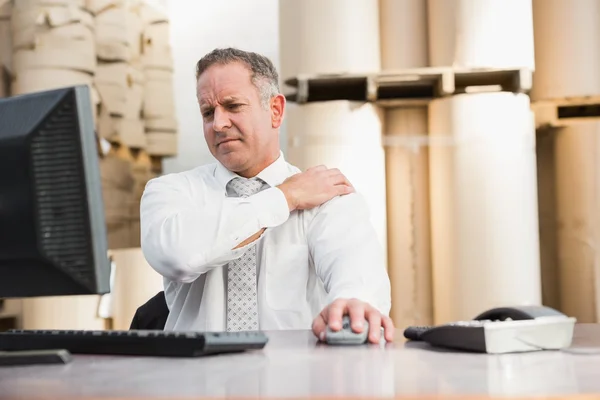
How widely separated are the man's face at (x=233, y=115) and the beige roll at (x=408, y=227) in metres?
1.63

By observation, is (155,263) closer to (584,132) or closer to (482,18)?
(482,18)

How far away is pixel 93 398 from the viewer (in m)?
0.93

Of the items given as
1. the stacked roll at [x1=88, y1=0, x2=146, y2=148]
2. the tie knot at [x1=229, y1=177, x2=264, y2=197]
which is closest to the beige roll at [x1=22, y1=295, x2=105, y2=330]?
the stacked roll at [x1=88, y1=0, x2=146, y2=148]

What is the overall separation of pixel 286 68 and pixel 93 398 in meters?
2.93

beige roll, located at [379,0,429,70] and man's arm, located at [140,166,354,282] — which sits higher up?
beige roll, located at [379,0,429,70]

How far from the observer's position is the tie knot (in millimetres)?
2213

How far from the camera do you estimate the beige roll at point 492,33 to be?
11.4 ft

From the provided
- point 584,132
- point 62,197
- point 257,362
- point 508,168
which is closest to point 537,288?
point 508,168

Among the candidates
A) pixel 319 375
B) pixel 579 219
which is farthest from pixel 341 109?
pixel 319 375

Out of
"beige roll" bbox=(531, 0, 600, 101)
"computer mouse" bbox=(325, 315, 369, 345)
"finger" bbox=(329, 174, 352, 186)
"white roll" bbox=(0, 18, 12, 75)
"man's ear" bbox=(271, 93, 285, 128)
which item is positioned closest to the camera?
"computer mouse" bbox=(325, 315, 369, 345)

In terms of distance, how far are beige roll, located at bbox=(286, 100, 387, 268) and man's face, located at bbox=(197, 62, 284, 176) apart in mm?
1361

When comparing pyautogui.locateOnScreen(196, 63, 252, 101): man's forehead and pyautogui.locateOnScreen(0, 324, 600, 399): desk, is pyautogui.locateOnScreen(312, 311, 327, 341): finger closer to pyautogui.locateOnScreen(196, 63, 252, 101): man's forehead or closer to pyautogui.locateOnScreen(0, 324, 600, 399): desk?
pyautogui.locateOnScreen(0, 324, 600, 399): desk

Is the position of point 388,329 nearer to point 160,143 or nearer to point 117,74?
point 117,74

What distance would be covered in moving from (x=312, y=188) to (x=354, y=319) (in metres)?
0.67
